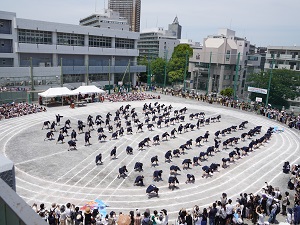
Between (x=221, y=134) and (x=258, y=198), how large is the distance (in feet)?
50.1

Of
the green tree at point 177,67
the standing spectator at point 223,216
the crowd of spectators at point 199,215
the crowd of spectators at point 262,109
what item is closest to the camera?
the crowd of spectators at point 199,215

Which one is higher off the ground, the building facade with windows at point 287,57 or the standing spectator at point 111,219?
the building facade with windows at point 287,57

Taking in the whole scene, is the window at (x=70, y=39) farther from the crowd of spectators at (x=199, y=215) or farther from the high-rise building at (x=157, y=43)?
the high-rise building at (x=157, y=43)

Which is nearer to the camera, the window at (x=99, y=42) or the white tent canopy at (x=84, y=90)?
the white tent canopy at (x=84, y=90)

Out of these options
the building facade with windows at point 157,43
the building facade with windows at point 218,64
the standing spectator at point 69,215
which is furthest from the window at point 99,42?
the building facade with windows at point 157,43

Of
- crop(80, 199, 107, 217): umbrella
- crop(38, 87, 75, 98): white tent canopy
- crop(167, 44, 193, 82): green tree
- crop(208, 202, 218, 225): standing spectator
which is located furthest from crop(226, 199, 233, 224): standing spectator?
crop(167, 44, 193, 82): green tree

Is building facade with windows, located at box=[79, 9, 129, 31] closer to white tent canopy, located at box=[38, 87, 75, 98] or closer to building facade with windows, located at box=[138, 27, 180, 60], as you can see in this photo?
building facade with windows, located at box=[138, 27, 180, 60]

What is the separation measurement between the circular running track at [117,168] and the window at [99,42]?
29624 mm

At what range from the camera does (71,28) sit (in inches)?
2051

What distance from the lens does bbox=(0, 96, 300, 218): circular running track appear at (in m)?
15.7

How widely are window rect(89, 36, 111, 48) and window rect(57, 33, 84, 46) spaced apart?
230 centimetres

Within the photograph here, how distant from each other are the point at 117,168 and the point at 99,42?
4361cm

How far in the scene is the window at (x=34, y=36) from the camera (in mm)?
45656

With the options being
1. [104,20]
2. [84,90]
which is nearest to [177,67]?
[84,90]
